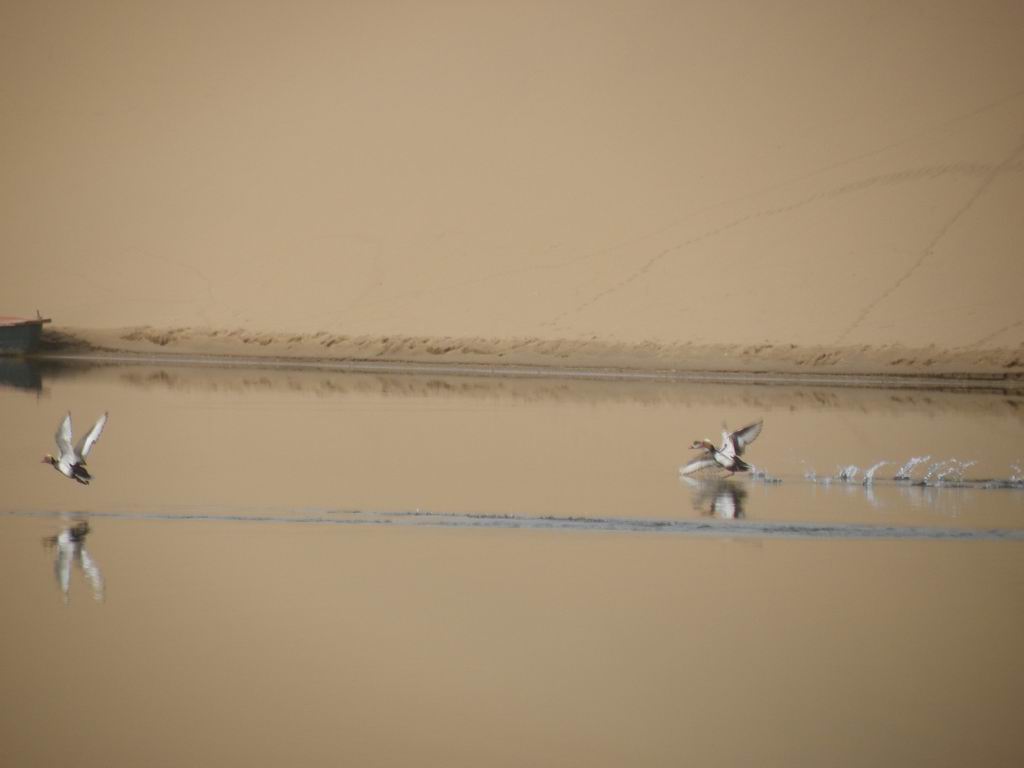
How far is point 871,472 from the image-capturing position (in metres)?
15.2

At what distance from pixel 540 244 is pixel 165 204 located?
9.27 meters

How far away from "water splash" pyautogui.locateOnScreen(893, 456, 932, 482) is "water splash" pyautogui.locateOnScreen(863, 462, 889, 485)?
190mm

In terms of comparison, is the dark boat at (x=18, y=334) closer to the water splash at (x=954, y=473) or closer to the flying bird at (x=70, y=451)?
the flying bird at (x=70, y=451)

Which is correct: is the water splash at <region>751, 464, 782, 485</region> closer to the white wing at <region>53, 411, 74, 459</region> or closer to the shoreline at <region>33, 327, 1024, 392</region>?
the white wing at <region>53, 411, 74, 459</region>

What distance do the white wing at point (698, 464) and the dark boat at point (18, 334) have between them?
17.3 m

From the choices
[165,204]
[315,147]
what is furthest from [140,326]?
[315,147]

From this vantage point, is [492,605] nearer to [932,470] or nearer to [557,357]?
[932,470]

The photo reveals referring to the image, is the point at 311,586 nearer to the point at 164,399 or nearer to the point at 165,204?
the point at 164,399

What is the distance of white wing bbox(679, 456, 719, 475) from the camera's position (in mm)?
14008

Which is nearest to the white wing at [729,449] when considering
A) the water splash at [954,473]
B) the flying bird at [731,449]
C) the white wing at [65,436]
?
the flying bird at [731,449]

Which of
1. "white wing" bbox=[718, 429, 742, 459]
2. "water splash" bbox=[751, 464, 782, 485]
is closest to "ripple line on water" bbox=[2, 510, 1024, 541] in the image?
"white wing" bbox=[718, 429, 742, 459]

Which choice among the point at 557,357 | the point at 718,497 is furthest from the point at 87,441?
the point at 557,357

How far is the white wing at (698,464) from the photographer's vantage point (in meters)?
14.0

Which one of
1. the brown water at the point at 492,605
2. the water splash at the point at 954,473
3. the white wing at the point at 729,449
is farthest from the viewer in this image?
the water splash at the point at 954,473
